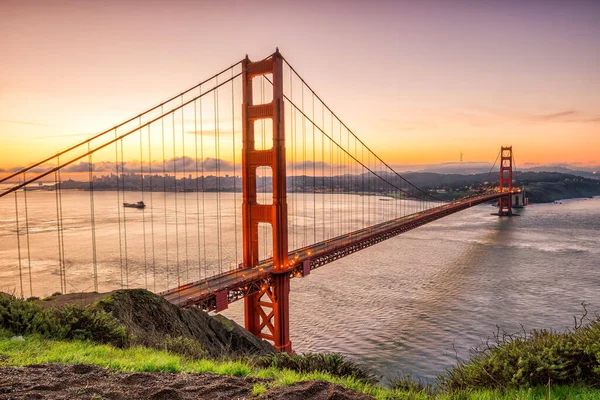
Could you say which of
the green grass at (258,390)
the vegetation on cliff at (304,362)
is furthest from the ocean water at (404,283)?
the green grass at (258,390)

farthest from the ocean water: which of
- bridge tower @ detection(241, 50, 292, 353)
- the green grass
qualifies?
the green grass

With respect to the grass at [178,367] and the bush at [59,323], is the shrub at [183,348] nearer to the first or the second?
the bush at [59,323]

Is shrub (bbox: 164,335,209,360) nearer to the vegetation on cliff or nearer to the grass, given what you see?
the vegetation on cliff

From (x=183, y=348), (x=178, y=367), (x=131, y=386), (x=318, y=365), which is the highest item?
(x=131, y=386)

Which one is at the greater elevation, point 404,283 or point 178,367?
point 178,367

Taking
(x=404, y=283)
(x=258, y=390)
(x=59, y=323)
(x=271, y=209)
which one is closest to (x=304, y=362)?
(x=258, y=390)

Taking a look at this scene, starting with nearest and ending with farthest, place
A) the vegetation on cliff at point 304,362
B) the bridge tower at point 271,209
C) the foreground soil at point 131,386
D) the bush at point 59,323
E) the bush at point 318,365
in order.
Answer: the foreground soil at point 131,386 → the vegetation on cliff at point 304,362 → the bush at point 318,365 → the bush at point 59,323 → the bridge tower at point 271,209

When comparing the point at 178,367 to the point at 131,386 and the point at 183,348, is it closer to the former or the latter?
the point at 131,386
